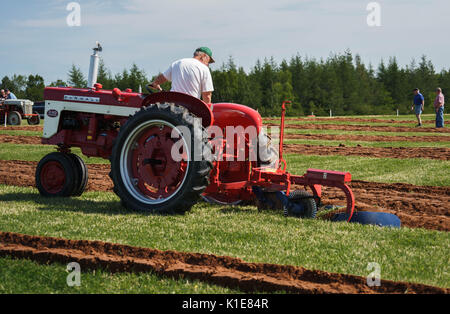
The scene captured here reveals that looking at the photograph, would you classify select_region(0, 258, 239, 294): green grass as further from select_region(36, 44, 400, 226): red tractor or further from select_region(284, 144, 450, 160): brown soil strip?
select_region(284, 144, 450, 160): brown soil strip

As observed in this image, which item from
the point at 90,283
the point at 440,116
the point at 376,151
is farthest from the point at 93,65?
the point at 440,116

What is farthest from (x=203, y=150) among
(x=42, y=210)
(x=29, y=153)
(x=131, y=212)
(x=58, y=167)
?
(x=29, y=153)

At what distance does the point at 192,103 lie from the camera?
5.51 metres

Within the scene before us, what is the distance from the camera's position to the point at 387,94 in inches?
2857

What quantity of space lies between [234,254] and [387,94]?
242 feet

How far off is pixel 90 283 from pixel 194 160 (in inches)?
82.3

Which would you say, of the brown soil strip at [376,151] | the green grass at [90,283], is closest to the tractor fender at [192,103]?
the green grass at [90,283]

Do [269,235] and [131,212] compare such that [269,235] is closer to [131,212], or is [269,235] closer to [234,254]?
[234,254]

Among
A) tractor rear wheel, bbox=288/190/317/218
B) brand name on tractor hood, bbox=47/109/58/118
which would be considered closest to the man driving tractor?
tractor rear wheel, bbox=288/190/317/218

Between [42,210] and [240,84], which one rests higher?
A: [240,84]

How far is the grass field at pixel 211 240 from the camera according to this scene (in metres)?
A: 3.29

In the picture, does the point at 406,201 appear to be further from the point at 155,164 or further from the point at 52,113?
the point at 52,113

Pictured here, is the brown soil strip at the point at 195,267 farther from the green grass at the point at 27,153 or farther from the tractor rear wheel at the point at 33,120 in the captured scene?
the tractor rear wheel at the point at 33,120
